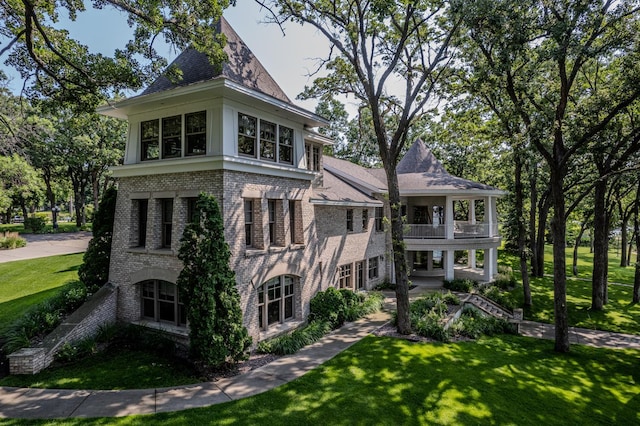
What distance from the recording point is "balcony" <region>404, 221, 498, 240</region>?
75.7 ft

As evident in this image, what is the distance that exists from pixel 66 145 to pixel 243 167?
31070 millimetres

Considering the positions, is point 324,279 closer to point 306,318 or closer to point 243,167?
point 306,318

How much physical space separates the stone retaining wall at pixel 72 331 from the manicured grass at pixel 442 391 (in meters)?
2.80

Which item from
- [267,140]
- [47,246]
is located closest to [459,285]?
[267,140]

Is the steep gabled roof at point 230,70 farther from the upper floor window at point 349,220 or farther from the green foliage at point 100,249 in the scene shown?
the upper floor window at point 349,220

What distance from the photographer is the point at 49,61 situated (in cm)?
1015

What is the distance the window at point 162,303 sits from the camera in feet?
39.1

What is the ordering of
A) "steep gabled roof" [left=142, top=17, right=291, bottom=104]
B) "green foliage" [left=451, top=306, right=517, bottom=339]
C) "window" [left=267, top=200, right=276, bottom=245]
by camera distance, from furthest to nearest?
"green foliage" [left=451, top=306, right=517, bottom=339]
"window" [left=267, top=200, right=276, bottom=245]
"steep gabled roof" [left=142, top=17, right=291, bottom=104]

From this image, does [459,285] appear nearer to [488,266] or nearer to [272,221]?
[488,266]

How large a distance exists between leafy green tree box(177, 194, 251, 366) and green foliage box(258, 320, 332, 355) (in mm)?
1713

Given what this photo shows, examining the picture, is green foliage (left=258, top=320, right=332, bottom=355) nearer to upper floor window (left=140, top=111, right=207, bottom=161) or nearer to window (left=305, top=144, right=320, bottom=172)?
upper floor window (left=140, top=111, right=207, bottom=161)

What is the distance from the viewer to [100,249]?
13.4 metres

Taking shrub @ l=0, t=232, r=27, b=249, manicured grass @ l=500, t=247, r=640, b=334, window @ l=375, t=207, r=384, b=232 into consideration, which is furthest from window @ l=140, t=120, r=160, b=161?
manicured grass @ l=500, t=247, r=640, b=334

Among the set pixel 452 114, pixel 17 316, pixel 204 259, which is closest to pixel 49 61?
pixel 204 259
